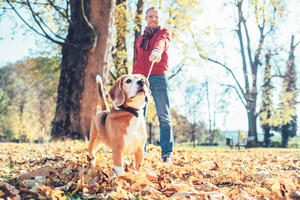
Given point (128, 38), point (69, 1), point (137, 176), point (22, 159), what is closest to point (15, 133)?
point (128, 38)

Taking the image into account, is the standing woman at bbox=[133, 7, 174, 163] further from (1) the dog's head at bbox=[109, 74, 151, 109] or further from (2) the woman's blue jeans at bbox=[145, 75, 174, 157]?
(1) the dog's head at bbox=[109, 74, 151, 109]

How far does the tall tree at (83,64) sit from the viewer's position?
757cm

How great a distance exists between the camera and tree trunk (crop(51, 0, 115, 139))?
298 inches

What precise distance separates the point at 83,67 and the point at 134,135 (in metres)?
5.60

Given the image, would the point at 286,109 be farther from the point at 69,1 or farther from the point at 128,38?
the point at 69,1

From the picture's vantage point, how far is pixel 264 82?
2583 cm

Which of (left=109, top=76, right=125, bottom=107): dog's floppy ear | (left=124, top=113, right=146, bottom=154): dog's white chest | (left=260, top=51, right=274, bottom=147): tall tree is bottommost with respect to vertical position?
(left=124, top=113, right=146, bottom=154): dog's white chest

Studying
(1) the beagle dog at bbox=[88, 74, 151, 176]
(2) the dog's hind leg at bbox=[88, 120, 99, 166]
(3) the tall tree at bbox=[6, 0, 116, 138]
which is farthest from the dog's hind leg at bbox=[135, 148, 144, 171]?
(3) the tall tree at bbox=[6, 0, 116, 138]

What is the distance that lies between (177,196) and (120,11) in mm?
12450

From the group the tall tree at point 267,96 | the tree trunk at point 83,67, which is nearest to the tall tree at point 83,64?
the tree trunk at point 83,67

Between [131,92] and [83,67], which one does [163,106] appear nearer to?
[131,92]

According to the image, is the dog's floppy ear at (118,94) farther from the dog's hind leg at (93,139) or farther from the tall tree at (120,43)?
the tall tree at (120,43)

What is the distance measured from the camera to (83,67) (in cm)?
764

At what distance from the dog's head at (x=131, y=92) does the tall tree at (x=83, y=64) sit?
5081 mm
